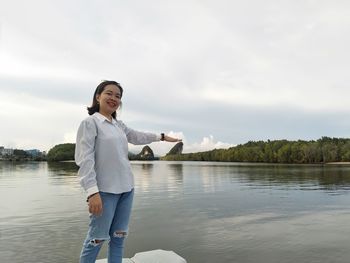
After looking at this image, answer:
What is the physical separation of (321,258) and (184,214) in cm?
910

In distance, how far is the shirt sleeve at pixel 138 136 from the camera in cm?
504

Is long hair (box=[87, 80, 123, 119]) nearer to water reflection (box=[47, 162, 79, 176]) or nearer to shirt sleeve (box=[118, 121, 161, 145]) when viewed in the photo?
shirt sleeve (box=[118, 121, 161, 145])

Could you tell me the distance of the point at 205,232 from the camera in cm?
1350

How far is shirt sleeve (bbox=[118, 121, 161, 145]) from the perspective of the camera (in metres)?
5.04

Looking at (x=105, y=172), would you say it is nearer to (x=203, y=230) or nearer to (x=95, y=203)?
(x=95, y=203)

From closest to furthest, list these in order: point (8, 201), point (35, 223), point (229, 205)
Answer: point (35, 223), point (229, 205), point (8, 201)

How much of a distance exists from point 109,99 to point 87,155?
0.89 m

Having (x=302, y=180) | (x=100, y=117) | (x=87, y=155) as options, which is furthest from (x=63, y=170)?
(x=87, y=155)

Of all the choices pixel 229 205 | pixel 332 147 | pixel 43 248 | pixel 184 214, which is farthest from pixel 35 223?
pixel 332 147

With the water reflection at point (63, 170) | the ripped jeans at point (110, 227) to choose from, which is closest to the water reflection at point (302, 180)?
the ripped jeans at point (110, 227)

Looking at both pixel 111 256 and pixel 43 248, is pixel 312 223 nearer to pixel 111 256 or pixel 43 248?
pixel 43 248

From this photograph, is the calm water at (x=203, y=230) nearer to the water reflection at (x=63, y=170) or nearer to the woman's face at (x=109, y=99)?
the woman's face at (x=109, y=99)

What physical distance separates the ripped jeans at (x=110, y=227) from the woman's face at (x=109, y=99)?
112 cm

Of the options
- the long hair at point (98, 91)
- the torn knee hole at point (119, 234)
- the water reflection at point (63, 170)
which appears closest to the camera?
the torn knee hole at point (119, 234)
